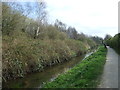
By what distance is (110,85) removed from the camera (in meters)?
7.77

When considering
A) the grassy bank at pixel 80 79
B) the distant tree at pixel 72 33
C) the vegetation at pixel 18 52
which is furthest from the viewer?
the distant tree at pixel 72 33

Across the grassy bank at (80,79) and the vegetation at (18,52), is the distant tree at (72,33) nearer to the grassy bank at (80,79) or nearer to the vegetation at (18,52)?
the vegetation at (18,52)

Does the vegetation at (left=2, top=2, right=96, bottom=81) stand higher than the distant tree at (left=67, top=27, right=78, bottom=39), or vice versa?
the distant tree at (left=67, top=27, right=78, bottom=39)

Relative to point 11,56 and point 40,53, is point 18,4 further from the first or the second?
point 11,56

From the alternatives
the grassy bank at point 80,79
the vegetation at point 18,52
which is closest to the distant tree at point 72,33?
the vegetation at point 18,52

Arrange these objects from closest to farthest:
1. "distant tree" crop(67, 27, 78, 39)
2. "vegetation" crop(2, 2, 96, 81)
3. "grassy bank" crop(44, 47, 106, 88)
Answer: "grassy bank" crop(44, 47, 106, 88)
"vegetation" crop(2, 2, 96, 81)
"distant tree" crop(67, 27, 78, 39)

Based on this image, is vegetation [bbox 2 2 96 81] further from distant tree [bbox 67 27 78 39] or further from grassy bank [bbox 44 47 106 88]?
distant tree [bbox 67 27 78 39]

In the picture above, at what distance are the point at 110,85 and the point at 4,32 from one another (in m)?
14.7

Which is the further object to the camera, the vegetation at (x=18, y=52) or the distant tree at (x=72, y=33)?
the distant tree at (x=72, y=33)

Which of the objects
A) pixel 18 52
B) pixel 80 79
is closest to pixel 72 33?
pixel 18 52

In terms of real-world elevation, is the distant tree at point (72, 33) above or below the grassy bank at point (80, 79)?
above

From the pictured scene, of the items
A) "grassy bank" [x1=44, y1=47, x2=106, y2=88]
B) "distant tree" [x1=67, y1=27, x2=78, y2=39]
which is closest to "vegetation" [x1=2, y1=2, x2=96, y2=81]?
"grassy bank" [x1=44, y1=47, x2=106, y2=88]

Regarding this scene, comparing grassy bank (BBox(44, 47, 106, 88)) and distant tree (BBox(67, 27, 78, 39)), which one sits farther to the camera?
distant tree (BBox(67, 27, 78, 39))

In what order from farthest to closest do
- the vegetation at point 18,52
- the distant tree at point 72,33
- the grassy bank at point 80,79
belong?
the distant tree at point 72,33
the vegetation at point 18,52
the grassy bank at point 80,79
